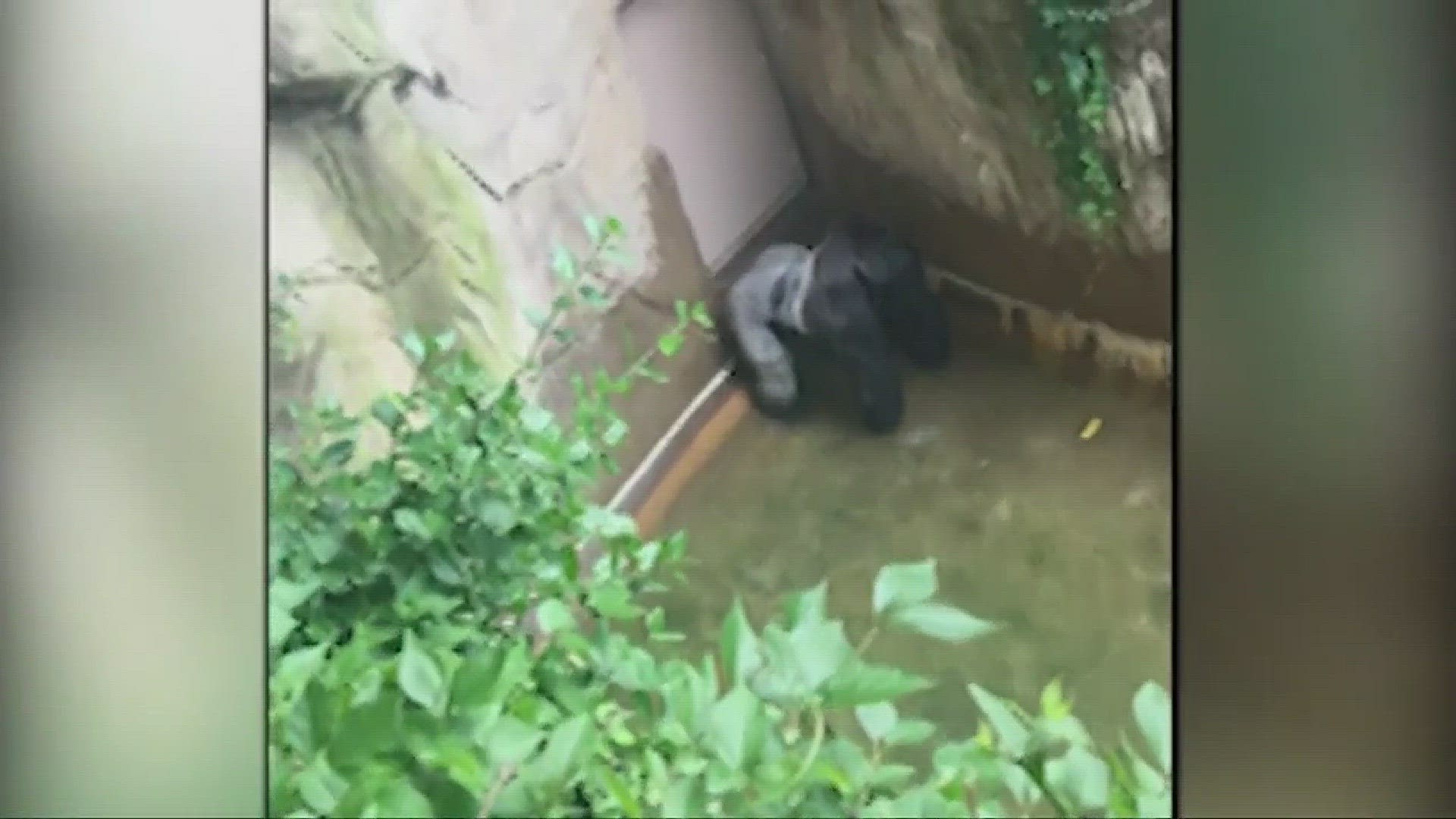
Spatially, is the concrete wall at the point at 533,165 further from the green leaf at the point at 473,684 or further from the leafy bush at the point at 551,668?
the green leaf at the point at 473,684

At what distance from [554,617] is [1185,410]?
1.33ft

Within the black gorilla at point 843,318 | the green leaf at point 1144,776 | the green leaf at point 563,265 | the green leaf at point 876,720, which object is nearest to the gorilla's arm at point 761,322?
the black gorilla at point 843,318

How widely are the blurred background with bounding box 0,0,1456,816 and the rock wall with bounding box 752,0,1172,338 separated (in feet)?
0.27

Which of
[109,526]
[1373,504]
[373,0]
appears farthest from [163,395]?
[1373,504]

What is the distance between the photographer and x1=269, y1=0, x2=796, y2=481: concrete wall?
96 centimetres

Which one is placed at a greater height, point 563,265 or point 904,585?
point 563,265

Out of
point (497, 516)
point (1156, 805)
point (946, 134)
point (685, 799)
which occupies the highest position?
point (946, 134)

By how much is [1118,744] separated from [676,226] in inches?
16.5

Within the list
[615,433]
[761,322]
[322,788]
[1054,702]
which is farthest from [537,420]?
[1054,702]

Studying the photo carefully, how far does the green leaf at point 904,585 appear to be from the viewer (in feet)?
3.08

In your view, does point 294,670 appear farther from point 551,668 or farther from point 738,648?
point 738,648

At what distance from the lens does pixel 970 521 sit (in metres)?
0.95

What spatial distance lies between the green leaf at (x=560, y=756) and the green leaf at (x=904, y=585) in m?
A: 0.20

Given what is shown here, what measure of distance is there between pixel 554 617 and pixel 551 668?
32mm
